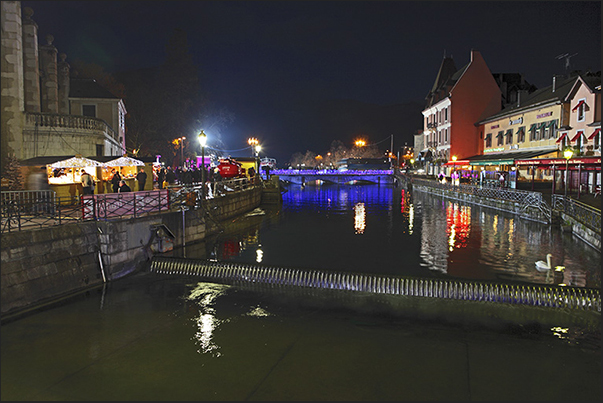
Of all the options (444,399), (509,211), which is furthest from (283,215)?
(444,399)

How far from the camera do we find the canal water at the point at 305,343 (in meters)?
8.69

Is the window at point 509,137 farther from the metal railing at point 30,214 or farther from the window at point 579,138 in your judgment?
the metal railing at point 30,214

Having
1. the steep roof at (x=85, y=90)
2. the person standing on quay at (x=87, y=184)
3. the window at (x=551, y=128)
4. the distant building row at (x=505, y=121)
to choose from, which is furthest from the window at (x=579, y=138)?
the steep roof at (x=85, y=90)

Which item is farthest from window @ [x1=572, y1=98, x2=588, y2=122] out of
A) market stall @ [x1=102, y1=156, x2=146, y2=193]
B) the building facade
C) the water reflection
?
market stall @ [x1=102, y1=156, x2=146, y2=193]

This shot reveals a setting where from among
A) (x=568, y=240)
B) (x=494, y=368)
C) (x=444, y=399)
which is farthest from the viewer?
(x=568, y=240)

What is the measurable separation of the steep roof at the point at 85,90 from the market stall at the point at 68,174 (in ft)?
56.0

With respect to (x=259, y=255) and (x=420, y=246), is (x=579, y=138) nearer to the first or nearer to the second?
(x=420, y=246)

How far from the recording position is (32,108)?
1106 inches

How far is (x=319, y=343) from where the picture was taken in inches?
428

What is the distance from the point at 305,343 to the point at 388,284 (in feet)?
15.8

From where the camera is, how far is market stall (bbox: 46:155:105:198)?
22484 mm

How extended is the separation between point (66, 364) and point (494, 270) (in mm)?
14782

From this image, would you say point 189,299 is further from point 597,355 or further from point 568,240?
point 568,240

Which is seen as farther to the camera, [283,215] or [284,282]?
[283,215]
